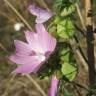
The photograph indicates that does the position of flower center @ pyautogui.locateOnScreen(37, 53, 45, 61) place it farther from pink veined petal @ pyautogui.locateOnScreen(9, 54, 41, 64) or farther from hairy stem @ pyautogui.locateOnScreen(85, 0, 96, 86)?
hairy stem @ pyautogui.locateOnScreen(85, 0, 96, 86)

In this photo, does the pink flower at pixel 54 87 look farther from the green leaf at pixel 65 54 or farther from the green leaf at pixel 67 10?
the green leaf at pixel 67 10

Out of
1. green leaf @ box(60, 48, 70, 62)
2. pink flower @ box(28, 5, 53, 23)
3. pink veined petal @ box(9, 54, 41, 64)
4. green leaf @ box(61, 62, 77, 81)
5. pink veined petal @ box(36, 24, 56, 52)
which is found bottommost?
green leaf @ box(61, 62, 77, 81)

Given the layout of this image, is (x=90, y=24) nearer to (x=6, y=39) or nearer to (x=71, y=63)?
(x=71, y=63)

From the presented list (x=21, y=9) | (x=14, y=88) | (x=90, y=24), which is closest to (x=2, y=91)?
(x=14, y=88)

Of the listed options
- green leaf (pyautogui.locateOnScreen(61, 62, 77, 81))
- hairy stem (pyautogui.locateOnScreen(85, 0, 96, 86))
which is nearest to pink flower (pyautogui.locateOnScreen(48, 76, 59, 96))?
green leaf (pyautogui.locateOnScreen(61, 62, 77, 81))

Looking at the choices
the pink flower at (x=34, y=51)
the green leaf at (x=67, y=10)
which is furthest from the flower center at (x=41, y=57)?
the green leaf at (x=67, y=10)

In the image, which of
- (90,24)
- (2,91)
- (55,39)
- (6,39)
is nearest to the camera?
(55,39)
